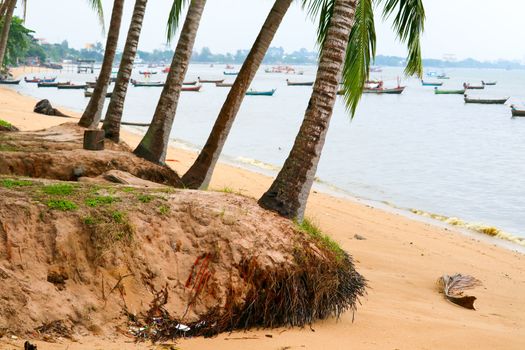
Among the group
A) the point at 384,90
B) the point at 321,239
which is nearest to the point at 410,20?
the point at 321,239

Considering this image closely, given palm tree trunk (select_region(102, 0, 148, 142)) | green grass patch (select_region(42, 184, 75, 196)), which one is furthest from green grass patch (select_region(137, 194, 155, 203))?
palm tree trunk (select_region(102, 0, 148, 142))

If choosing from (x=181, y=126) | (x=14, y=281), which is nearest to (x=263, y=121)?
(x=181, y=126)

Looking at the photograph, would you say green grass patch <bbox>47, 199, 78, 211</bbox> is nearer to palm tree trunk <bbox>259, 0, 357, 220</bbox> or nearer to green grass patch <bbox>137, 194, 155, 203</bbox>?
green grass patch <bbox>137, 194, 155, 203</bbox>

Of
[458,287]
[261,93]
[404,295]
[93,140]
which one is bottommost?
[261,93]

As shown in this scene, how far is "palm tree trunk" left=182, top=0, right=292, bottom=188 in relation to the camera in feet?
32.8

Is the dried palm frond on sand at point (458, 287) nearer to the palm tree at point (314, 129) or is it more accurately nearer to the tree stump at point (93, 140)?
the palm tree at point (314, 129)

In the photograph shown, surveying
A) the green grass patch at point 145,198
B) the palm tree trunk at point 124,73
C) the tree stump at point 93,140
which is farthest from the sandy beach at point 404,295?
→ the tree stump at point 93,140

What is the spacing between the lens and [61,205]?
6.09 meters

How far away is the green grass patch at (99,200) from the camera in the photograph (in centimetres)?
626

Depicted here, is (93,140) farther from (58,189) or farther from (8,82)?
(8,82)

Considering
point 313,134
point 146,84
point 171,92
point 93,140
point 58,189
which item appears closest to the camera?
point 58,189

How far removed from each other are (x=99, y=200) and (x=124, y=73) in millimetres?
7627

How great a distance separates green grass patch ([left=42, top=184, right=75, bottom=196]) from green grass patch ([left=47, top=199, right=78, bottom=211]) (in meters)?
0.22

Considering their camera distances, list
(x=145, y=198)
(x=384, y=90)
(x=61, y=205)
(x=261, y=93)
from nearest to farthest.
→ (x=61, y=205) → (x=145, y=198) → (x=261, y=93) → (x=384, y=90)
